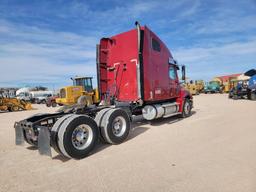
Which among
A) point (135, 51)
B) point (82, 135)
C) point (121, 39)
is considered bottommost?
point (82, 135)

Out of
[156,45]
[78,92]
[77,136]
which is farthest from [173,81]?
[78,92]

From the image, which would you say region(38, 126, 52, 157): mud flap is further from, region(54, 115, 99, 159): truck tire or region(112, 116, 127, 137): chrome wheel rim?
region(112, 116, 127, 137): chrome wheel rim

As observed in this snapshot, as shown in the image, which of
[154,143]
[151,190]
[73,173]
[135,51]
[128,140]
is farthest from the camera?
[135,51]

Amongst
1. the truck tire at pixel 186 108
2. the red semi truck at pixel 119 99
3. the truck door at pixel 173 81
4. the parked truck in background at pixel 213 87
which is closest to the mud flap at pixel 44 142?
the red semi truck at pixel 119 99

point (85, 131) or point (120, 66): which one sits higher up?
point (120, 66)

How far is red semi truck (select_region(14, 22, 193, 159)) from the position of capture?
4.77 meters

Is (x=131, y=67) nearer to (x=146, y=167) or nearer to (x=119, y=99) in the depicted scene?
(x=119, y=99)

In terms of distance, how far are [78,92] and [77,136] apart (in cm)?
1487

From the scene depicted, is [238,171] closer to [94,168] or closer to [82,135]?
[94,168]

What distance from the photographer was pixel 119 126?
20.4ft

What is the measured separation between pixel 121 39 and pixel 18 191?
614 cm

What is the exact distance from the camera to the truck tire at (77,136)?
4.49m

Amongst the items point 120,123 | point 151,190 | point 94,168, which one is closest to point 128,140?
point 120,123

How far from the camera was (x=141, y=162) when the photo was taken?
4.28 m
